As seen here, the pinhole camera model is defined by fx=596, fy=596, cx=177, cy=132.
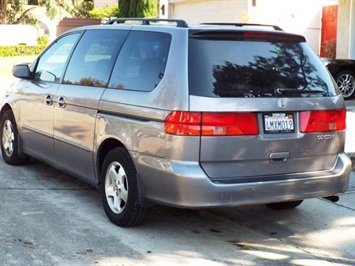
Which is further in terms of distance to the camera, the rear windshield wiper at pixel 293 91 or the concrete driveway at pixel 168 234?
the rear windshield wiper at pixel 293 91

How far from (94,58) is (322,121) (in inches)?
93.2

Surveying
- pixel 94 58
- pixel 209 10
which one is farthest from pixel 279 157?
pixel 209 10

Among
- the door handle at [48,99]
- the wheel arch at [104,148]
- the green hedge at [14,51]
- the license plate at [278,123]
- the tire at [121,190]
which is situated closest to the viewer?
the license plate at [278,123]

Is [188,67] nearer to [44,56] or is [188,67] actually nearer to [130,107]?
[130,107]

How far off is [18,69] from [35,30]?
3035 cm

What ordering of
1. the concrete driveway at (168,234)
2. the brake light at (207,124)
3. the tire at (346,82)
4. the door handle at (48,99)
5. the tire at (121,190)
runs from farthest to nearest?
the tire at (346,82) → the door handle at (48,99) → the tire at (121,190) → the concrete driveway at (168,234) → the brake light at (207,124)

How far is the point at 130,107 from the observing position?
516 cm

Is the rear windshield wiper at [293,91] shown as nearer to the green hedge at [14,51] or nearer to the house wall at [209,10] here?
the house wall at [209,10]

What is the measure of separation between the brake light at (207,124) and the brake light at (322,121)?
577 mm

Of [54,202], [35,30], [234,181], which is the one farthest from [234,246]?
[35,30]

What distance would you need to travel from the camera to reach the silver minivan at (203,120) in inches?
186

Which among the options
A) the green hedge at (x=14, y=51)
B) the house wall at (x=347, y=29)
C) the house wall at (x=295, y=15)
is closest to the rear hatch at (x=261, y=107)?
the house wall at (x=347, y=29)

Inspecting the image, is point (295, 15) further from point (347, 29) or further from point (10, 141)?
point (10, 141)

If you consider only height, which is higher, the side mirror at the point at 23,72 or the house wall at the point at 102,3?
the house wall at the point at 102,3
